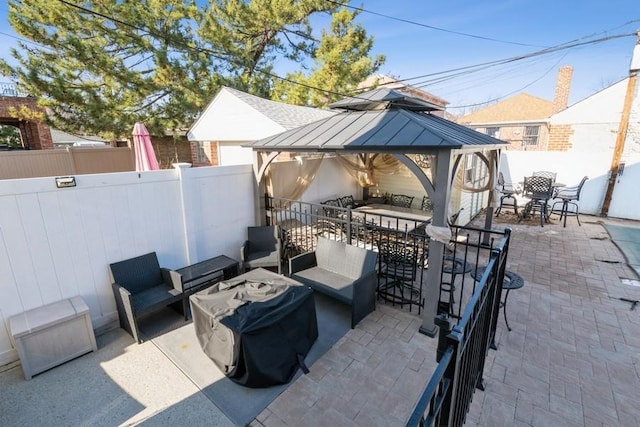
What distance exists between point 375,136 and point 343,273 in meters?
1.96

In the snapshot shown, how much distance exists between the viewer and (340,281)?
4.07 m

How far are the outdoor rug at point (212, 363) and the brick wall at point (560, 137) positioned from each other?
1065cm

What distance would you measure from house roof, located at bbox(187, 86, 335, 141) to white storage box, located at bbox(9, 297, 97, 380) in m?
4.75

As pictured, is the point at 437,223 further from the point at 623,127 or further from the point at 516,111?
the point at 516,111

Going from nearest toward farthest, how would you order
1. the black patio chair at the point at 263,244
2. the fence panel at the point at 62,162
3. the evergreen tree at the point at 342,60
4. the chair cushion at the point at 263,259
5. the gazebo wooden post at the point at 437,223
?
the gazebo wooden post at the point at 437,223
the chair cushion at the point at 263,259
the black patio chair at the point at 263,244
the fence panel at the point at 62,162
the evergreen tree at the point at 342,60

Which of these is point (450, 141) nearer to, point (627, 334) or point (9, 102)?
point (627, 334)

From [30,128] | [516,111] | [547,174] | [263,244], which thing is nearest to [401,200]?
[263,244]

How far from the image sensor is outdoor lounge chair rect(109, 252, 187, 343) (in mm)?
3459

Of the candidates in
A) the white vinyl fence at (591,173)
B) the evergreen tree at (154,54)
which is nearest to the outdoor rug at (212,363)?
the evergreen tree at (154,54)

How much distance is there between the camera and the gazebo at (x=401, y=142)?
3.36 m

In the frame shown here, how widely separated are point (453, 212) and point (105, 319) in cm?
686

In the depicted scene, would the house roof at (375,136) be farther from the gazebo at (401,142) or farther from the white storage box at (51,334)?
the white storage box at (51,334)

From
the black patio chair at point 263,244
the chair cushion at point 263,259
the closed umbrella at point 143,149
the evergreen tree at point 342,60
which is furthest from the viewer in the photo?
the evergreen tree at point 342,60

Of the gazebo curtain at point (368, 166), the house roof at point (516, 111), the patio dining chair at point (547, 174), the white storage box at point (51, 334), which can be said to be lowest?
the white storage box at point (51, 334)
